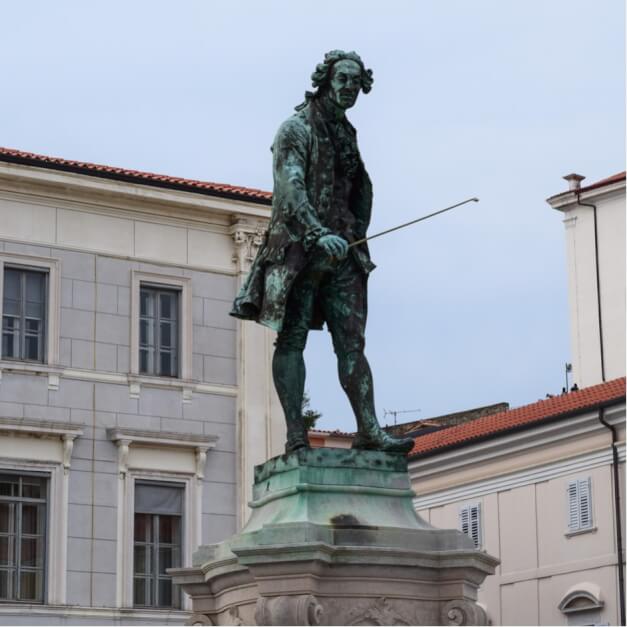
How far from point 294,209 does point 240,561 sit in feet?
6.85

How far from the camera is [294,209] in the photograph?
12047 mm

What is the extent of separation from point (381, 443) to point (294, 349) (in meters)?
0.81

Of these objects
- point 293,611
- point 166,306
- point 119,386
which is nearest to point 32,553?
point 119,386

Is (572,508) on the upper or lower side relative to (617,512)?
upper

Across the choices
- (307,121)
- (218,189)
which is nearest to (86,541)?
(218,189)

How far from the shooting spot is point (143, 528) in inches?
1239

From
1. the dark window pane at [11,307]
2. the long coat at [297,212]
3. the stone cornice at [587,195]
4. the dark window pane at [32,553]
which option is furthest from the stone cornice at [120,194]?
the long coat at [297,212]

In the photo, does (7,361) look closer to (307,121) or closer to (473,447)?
(473,447)

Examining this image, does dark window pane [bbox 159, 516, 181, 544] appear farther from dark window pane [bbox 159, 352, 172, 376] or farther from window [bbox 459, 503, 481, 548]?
window [bbox 459, 503, 481, 548]

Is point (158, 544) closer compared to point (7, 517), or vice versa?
point (7, 517)

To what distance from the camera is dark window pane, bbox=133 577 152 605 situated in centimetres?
3084

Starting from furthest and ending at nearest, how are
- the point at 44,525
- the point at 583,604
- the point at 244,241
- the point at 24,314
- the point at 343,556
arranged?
the point at 583,604 → the point at 244,241 → the point at 24,314 → the point at 44,525 → the point at 343,556

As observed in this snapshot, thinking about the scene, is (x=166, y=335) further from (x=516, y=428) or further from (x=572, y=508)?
(x=572, y=508)

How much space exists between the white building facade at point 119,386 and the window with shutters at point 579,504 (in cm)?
643
